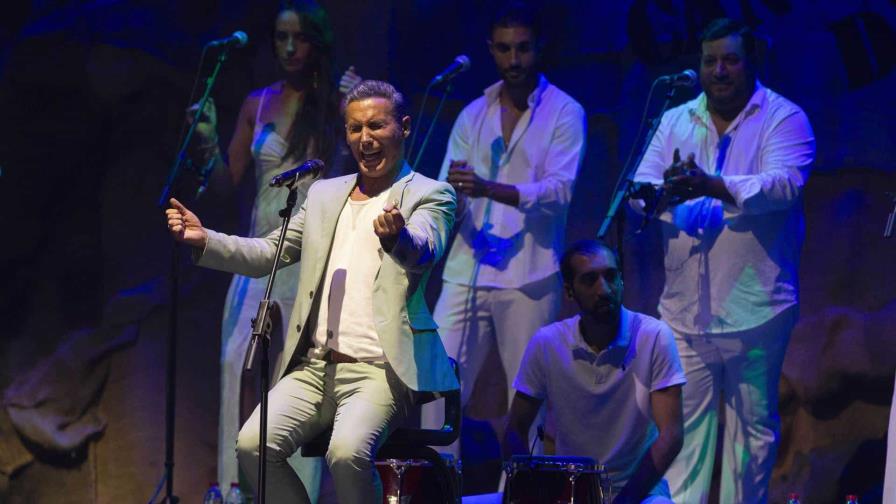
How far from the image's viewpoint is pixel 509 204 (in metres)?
6.14

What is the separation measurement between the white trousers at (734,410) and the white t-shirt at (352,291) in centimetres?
221

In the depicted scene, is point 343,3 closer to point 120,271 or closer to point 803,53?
point 120,271

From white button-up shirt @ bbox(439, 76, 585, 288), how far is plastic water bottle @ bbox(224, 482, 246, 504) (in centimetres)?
167

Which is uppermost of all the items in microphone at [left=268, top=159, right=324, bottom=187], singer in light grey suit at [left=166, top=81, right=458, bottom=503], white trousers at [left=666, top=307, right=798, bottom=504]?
microphone at [left=268, top=159, right=324, bottom=187]

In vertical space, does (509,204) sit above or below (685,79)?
below

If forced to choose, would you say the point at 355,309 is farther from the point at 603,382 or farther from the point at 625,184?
the point at 625,184

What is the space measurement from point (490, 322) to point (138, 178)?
9.08ft

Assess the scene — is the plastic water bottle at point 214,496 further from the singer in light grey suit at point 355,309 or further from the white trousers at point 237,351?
the singer in light grey suit at point 355,309

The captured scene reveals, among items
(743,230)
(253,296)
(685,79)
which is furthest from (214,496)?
(685,79)

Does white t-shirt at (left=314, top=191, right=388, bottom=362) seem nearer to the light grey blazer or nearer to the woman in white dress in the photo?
the light grey blazer

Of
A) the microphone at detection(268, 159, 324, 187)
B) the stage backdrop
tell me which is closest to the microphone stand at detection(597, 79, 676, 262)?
the stage backdrop

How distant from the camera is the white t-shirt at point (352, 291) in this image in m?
4.39

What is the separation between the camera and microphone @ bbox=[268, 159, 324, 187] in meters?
4.22

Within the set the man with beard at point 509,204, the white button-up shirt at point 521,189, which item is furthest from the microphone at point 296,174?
the white button-up shirt at point 521,189
